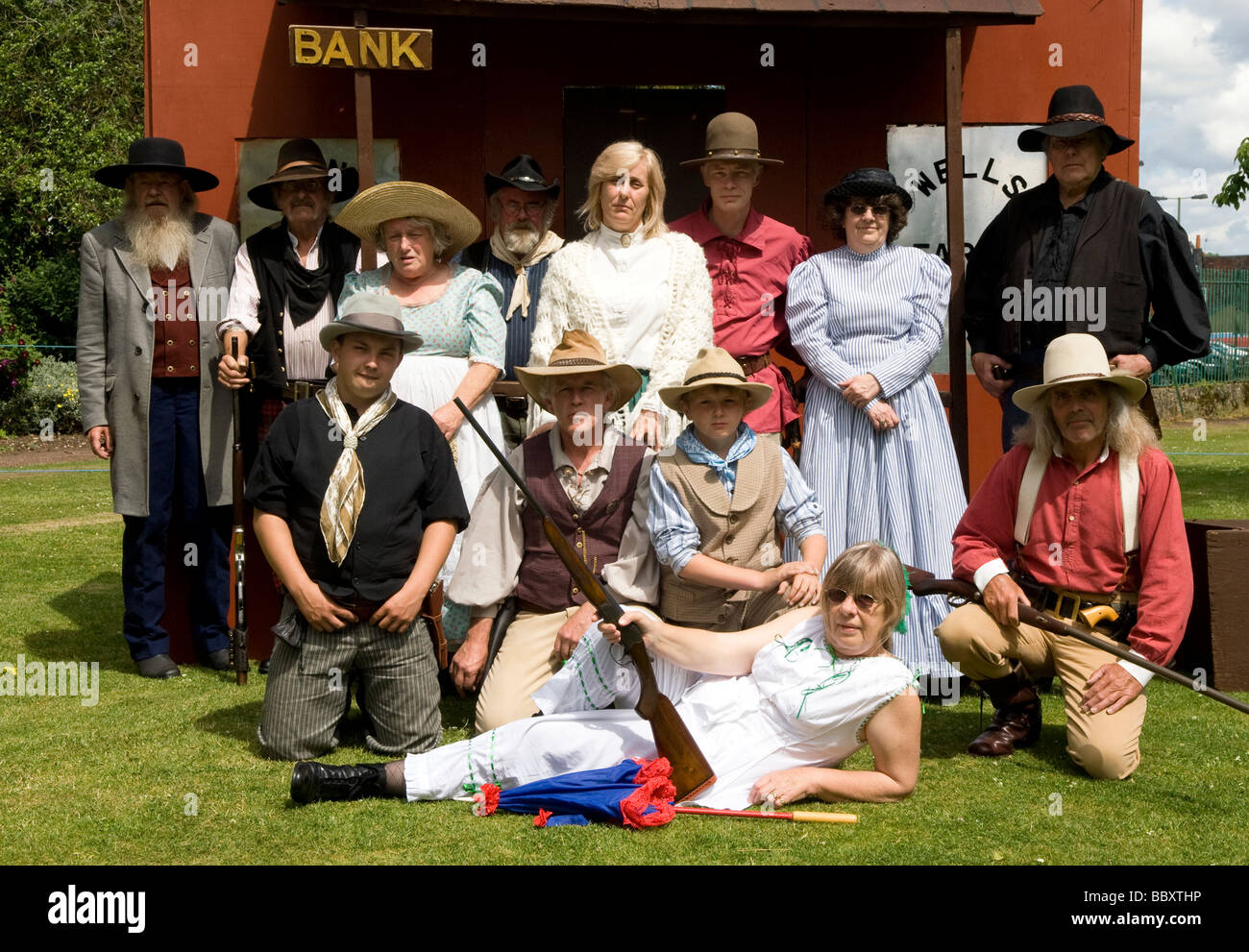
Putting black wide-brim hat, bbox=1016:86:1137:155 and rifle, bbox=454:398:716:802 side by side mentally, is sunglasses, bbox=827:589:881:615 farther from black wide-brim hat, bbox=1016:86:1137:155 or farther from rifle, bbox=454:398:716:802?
black wide-brim hat, bbox=1016:86:1137:155

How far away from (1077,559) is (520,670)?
2.00m

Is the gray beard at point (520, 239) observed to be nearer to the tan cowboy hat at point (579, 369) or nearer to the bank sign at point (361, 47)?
the bank sign at point (361, 47)

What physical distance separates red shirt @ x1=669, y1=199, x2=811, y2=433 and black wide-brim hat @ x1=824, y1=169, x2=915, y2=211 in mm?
381

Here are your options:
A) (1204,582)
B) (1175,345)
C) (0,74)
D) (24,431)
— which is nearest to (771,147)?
(1175,345)

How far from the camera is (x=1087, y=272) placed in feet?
18.0

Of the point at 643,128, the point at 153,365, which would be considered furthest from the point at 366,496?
the point at 643,128

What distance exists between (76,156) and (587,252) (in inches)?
823

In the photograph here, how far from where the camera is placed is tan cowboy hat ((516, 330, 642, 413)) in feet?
15.7

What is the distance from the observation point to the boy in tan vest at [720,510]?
4.64 metres

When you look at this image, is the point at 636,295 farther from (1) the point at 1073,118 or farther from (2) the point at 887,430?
(1) the point at 1073,118

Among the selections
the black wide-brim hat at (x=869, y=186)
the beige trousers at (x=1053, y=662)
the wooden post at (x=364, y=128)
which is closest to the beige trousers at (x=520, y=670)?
the beige trousers at (x=1053, y=662)

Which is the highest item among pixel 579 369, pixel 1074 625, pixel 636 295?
pixel 636 295

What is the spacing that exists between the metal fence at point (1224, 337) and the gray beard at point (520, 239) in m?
19.2

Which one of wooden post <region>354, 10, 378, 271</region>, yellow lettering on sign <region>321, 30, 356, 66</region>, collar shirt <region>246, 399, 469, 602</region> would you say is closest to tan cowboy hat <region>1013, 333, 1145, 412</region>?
collar shirt <region>246, 399, 469, 602</region>
